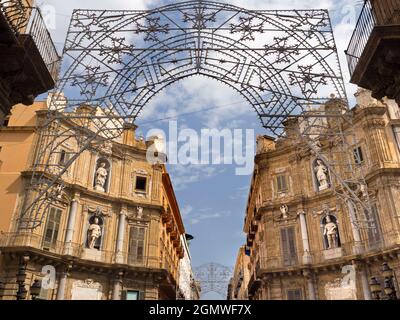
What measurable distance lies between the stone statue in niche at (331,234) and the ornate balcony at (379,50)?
692 inches

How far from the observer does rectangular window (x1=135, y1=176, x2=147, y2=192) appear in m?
28.8

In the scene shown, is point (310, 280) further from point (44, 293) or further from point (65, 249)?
point (44, 293)

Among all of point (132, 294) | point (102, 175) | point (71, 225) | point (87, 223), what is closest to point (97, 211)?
point (87, 223)

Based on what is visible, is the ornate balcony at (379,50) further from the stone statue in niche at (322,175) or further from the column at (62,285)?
the column at (62,285)

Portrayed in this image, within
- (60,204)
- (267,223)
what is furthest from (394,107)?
(60,204)

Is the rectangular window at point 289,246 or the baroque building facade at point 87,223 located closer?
the baroque building facade at point 87,223

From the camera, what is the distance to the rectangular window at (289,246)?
26688mm

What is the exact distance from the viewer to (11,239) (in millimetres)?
21172

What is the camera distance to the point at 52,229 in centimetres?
2312

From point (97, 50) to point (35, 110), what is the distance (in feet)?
42.1

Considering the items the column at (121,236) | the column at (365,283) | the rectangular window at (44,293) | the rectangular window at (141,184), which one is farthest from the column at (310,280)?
the rectangular window at (44,293)

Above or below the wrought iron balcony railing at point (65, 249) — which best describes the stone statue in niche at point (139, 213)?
above

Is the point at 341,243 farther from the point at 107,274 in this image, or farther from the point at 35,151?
the point at 35,151
